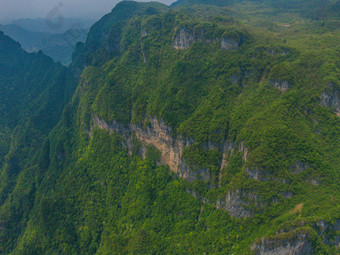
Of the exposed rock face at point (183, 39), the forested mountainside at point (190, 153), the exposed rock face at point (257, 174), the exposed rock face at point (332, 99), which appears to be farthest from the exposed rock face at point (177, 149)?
the exposed rock face at point (183, 39)

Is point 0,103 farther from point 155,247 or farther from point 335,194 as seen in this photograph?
point 335,194

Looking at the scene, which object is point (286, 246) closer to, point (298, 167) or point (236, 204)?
point (236, 204)

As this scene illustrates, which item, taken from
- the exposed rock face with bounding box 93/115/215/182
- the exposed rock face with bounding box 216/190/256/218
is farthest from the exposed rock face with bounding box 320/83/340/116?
the exposed rock face with bounding box 93/115/215/182

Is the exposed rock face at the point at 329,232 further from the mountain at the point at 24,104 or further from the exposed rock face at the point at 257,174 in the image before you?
the mountain at the point at 24,104

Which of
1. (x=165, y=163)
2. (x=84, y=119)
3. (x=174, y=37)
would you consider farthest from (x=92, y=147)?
(x=174, y=37)

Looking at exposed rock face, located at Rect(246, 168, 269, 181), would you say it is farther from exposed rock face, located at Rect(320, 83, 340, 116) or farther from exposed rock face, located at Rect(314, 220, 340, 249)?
exposed rock face, located at Rect(320, 83, 340, 116)

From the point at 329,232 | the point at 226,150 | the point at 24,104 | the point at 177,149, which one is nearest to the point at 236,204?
the point at 226,150
